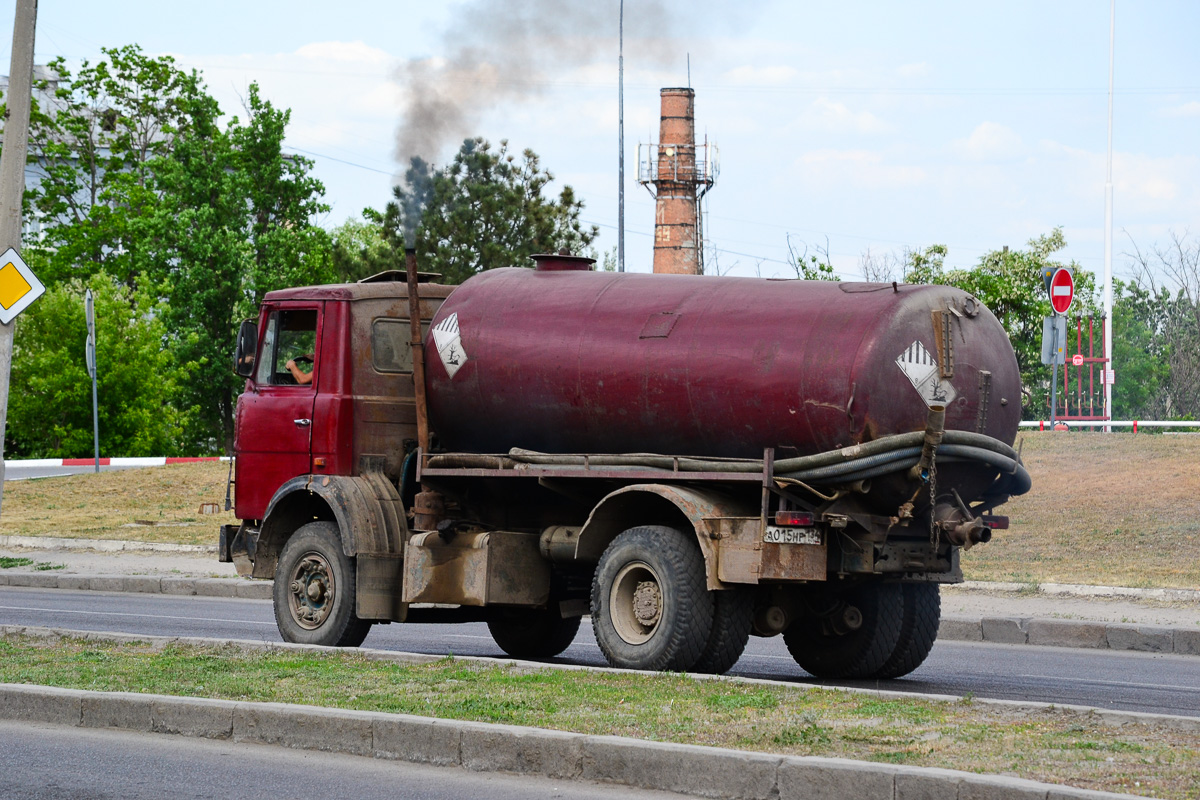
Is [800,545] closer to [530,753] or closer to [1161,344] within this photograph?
[530,753]

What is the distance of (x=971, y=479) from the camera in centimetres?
989

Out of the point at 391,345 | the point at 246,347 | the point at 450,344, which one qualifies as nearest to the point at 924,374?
the point at 450,344

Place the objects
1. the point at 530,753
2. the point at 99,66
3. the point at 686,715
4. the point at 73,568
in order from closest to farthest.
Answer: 1. the point at 530,753
2. the point at 686,715
3. the point at 73,568
4. the point at 99,66

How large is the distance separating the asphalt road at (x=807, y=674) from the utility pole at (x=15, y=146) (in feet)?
7.52

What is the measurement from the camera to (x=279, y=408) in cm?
1234

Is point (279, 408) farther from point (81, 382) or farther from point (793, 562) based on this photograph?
point (81, 382)

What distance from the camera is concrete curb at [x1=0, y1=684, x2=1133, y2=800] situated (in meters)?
5.80

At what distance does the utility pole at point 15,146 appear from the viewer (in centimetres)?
1426

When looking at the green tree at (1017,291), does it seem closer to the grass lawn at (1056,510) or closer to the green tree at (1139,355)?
the green tree at (1139,355)

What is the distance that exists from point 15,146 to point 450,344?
18.6ft

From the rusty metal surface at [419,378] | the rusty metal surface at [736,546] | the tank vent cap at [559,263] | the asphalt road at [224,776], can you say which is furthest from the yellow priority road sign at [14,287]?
the rusty metal surface at [736,546]

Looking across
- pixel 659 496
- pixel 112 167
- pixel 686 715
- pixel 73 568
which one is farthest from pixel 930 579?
pixel 112 167

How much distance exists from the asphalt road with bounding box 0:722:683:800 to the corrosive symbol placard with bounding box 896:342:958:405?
A: 12.8ft

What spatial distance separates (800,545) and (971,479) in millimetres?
1325
